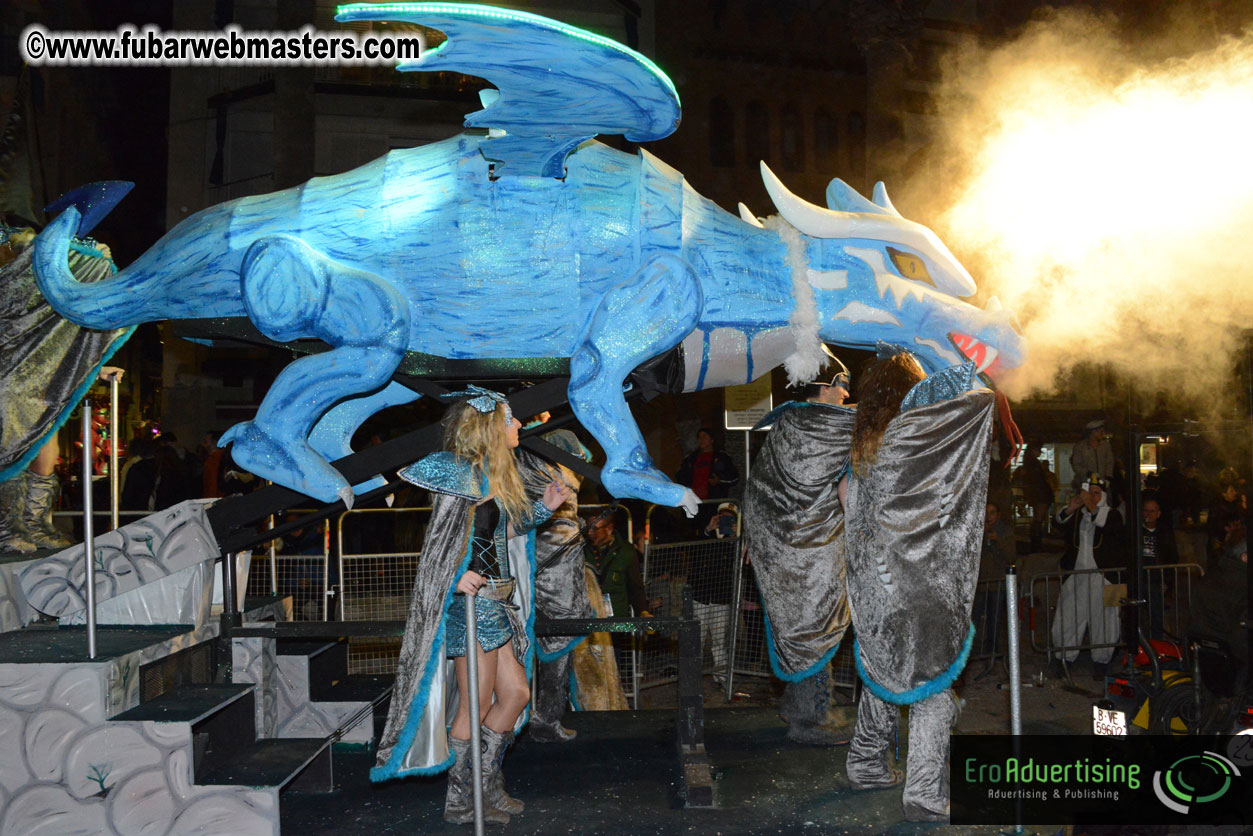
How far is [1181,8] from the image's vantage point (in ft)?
18.0

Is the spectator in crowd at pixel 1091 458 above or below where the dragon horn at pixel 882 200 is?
below

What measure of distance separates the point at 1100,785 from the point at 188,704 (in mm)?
3725

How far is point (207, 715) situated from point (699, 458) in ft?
19.1

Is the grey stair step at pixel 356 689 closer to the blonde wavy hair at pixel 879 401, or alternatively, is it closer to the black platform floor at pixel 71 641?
the black platform floor at pixel 71 641

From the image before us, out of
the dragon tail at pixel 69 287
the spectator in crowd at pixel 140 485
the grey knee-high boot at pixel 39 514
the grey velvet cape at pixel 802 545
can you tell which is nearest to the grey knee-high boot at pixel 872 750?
the grey velvet cape at pixel 802 545

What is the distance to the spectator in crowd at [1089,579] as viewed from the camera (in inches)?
300

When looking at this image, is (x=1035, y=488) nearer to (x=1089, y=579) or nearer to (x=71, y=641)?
(x=1089, y=579)

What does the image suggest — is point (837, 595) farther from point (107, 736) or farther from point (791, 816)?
point (107, 736)

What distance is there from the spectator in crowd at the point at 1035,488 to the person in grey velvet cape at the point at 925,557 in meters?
10.6

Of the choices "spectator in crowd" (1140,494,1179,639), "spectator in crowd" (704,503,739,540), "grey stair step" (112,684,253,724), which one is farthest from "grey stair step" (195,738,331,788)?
"spectator in crowd" (1140,494,1179,639)

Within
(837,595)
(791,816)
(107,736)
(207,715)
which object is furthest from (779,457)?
(107,736)

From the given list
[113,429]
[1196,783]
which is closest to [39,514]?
[113,429]

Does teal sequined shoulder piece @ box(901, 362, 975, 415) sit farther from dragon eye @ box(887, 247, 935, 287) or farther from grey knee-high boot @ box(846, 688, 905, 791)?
grey knee-high boot @ box(846, 688, 905, 791)

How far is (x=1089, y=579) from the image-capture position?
770 centimetres
